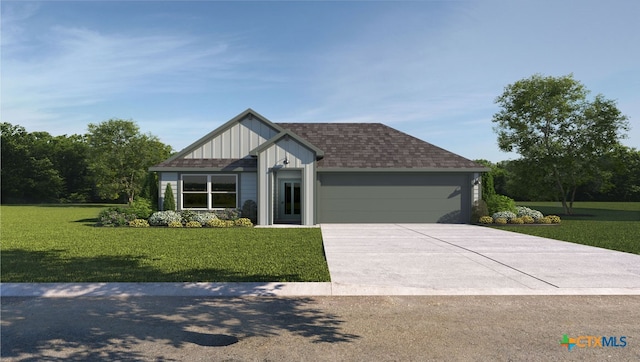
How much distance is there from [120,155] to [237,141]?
30.3 meters

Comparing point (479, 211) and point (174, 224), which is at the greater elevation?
point (479, 211)

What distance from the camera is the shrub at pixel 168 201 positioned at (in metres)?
21.4

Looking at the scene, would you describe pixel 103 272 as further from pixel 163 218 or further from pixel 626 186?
pixel 626 186

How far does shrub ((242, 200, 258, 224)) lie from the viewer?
21.5 meters

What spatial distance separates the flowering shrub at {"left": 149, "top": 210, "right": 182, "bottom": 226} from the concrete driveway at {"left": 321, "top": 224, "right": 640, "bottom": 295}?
9.23 metres

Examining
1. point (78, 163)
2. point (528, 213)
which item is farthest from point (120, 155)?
point (528, 213)

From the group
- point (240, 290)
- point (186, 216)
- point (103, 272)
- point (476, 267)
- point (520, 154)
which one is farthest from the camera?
point (520, 154)

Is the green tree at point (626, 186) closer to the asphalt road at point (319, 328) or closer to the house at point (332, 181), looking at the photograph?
the house at point (332, 181)

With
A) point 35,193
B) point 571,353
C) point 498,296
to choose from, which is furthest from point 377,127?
point 35,193

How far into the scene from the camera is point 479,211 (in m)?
22.0

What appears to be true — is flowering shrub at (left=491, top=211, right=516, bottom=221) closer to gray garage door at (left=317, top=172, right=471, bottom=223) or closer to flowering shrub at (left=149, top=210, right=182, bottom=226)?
gray garage door at (left=317, top=172, right=471, bottom=223)

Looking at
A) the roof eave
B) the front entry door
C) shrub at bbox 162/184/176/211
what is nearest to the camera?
shrub at bbox 162/184/176/211

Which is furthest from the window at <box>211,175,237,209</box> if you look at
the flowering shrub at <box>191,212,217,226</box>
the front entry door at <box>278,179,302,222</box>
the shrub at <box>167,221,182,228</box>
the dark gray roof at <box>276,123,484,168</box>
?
the dark gray roof at <box>276,123,484,168</box>

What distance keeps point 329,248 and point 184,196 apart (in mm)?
12196
